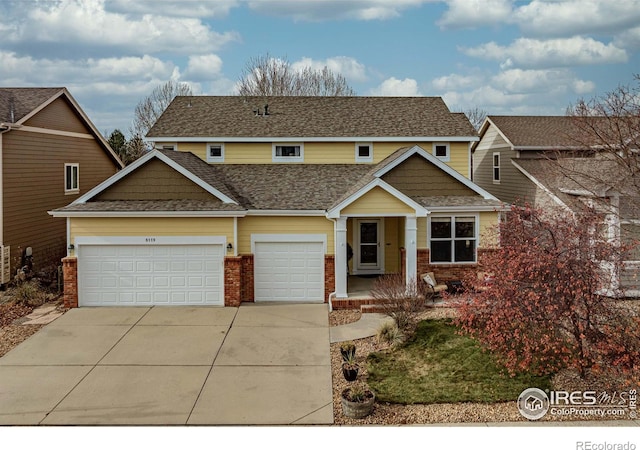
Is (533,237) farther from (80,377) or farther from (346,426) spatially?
(80,377)

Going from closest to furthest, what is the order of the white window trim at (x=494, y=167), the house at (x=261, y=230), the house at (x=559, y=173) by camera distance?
the house at (x=261, y=230) < the house at (x=559, y=173) < the white window trim at (x=494, y=167)

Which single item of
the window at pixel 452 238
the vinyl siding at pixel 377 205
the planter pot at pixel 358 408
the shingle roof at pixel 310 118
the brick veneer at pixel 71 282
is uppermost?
the shingle roof at pixel 310 118

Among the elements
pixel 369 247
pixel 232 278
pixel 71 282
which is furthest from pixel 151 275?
pixel 369 247

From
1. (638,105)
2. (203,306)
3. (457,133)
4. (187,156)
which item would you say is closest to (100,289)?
(203,306)

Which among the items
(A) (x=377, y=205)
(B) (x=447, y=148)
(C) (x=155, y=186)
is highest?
(B) (x=447, y=148)

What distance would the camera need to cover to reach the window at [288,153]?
68.4ft

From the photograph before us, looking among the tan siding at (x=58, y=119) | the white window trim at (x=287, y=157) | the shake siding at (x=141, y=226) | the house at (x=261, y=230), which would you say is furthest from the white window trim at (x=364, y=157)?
the tan siding at (x=58, y=119)

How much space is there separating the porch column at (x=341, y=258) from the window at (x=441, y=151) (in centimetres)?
627

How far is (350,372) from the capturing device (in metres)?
10.5

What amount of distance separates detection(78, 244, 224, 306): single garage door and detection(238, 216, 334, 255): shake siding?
0.92m

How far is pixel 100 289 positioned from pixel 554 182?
16.1m

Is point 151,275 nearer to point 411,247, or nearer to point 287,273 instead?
point 287,273

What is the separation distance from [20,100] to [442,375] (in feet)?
62.0

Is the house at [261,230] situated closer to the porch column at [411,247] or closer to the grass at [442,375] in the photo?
the porch column at [411,247]
